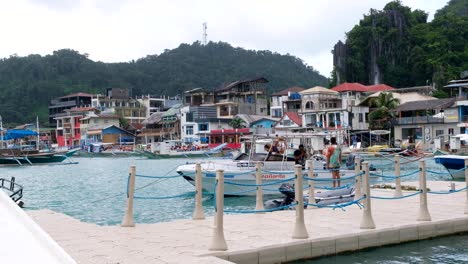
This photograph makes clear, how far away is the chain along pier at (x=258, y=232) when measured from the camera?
27.0 ft

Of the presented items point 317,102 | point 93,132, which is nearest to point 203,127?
point 317,102

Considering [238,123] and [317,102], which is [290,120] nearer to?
[317,102]

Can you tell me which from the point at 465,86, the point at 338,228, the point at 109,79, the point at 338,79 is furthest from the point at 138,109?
the point at 338,228

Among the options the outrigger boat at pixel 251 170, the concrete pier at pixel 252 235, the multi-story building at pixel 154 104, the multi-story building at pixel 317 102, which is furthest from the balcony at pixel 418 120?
the multi-story building at pixel 154 104

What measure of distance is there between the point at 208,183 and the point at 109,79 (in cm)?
12347

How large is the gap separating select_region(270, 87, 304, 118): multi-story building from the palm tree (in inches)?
660

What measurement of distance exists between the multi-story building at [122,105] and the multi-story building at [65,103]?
4839 mm

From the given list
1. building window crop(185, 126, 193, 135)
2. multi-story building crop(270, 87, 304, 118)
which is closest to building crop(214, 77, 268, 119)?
multi-story building crop(270, 87, 304, 118)

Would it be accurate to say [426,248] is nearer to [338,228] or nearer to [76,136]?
[338,228]

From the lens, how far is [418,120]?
6419 centimetres

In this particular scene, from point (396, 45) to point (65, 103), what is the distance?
237 feet

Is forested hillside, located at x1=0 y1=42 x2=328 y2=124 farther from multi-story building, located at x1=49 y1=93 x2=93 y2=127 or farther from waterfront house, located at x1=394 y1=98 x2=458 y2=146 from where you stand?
waterfront house, located at x1=394 y1=98 x2=458 y2=146

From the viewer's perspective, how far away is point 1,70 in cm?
13475

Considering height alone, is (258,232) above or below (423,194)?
below
